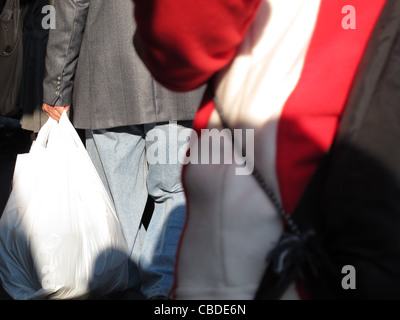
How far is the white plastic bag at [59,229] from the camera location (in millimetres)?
2709

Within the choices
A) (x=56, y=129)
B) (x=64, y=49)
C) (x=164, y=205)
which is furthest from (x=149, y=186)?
(x=64, y=49)

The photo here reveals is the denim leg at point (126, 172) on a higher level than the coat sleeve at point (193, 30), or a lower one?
lower

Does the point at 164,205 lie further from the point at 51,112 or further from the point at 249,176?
the point at 249,176

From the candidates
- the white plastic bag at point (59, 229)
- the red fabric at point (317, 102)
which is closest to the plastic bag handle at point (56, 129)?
the white plastic bag at point (59, 229)

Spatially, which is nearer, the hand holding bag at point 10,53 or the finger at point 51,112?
the finger at point 51,112

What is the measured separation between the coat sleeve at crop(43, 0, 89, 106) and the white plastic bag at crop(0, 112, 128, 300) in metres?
0.25

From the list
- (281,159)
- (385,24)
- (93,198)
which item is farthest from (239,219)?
(93,198)

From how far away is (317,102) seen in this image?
1075 mm

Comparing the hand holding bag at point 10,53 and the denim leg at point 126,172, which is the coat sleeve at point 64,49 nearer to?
the denim leg at point 126,172

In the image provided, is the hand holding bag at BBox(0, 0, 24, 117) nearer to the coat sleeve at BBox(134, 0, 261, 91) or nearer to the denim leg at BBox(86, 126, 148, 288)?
the denim leg at BBox(86, 126, 148, 288)

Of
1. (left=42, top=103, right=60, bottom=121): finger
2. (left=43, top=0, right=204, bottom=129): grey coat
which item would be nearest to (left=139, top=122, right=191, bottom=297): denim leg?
(left=43, top=0, right=204, bottom=129): grey coat

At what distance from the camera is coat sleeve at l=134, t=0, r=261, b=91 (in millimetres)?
1038

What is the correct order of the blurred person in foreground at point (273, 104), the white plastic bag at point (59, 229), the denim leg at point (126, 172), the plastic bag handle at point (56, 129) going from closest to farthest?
1. the blurred person in foreground at point (273, 104)
2. the white plastic bag at point (59, 229)
3. the plastic bag handle at point (56, 129)
4. the denim leg at point (126, 172)
